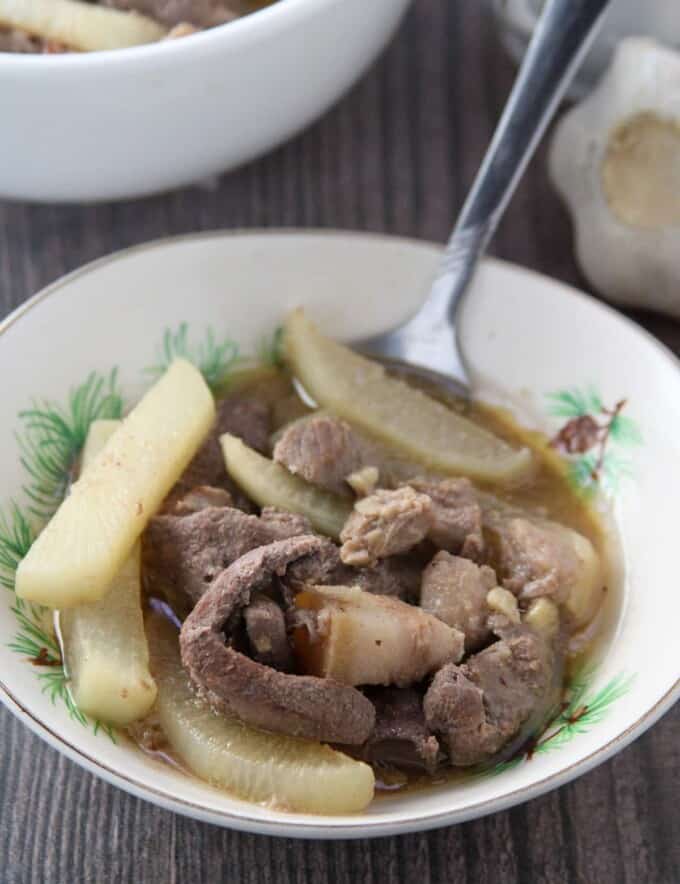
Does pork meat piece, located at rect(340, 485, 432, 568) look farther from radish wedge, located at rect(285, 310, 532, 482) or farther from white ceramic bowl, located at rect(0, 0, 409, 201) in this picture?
white ceramic bowl, located at rect(0, 0, 409, 201)

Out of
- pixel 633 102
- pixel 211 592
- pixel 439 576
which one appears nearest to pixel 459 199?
pixel 633 102

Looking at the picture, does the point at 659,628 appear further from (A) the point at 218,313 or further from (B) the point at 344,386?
(A) the point at 218,313

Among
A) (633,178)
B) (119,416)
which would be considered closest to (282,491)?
(119,416)

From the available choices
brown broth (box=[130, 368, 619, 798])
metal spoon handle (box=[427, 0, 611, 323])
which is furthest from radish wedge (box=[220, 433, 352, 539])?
metal spoon handle (box=[427, 0, 611, 323])

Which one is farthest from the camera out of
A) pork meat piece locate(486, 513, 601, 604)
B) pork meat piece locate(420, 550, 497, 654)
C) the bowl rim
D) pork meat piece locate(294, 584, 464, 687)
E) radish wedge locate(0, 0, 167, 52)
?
radish wedge locate(0, 0, 167, 52)

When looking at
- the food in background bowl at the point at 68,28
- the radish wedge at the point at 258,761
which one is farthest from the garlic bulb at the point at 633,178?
the radish wedge at the point at 258,761

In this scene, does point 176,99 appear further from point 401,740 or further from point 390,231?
point 401,740

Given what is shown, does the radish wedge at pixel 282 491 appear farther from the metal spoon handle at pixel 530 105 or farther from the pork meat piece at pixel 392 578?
the metal spoon handle at pixel 530 105
